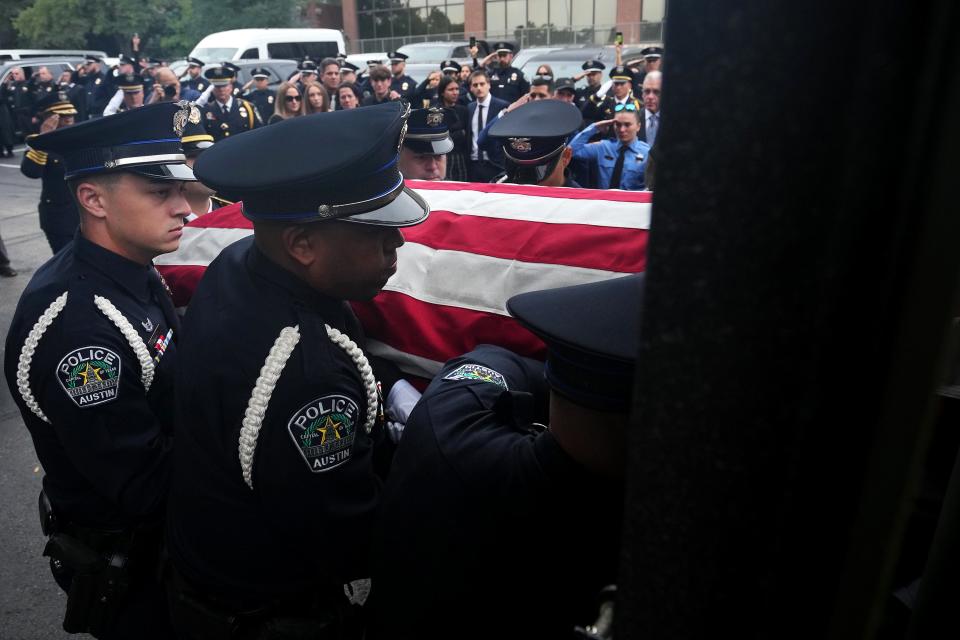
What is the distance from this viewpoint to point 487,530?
1189mm

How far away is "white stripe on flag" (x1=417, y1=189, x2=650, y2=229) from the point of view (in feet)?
6.55

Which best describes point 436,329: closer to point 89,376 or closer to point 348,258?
point 348,258

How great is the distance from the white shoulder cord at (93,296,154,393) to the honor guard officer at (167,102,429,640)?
335mm

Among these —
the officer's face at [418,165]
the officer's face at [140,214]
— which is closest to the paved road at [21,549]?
the officer's face at [140,214]

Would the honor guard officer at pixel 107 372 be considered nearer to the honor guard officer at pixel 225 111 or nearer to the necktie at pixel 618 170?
the necktie at pixel 618 170

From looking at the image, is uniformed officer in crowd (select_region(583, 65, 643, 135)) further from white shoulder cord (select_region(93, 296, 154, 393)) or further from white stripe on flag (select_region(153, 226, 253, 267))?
white shoulder cord (select_region(93, 296, 154, 393))

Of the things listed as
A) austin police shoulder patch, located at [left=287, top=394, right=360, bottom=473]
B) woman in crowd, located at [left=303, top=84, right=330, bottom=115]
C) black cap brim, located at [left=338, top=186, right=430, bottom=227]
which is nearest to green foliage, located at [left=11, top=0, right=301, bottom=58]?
woman in crowd, located at [left=303, top=84, right=330, bottom=115]

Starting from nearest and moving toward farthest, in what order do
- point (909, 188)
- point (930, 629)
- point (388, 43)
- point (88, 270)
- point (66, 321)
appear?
1. point (909, 188)
2. point (930, 629)
3. point (66, 321)
4. point (88, 270)
5. point (388, 43)

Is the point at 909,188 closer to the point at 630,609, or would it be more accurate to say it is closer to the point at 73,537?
the point at 630,609

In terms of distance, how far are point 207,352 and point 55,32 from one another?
115ft

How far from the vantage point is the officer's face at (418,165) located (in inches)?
134

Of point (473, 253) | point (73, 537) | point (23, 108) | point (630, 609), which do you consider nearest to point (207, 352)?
point (73, 537)

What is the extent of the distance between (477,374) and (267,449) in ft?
1.43

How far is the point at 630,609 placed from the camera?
564 millimetres
